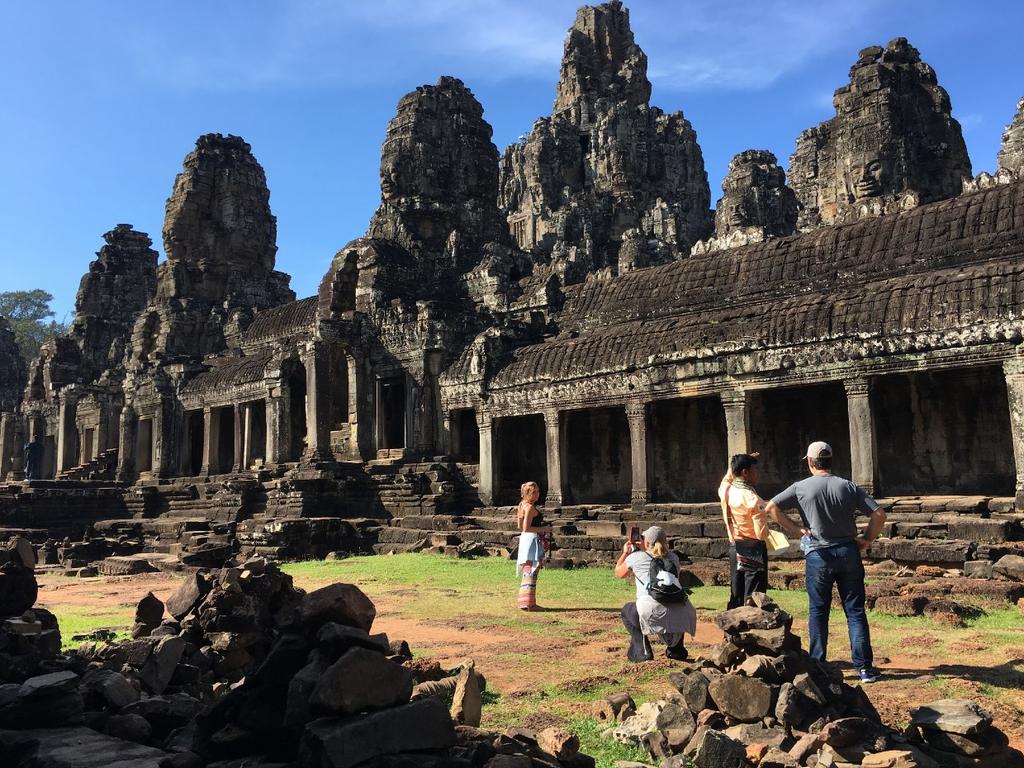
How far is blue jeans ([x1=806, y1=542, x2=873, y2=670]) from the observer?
5672 mm

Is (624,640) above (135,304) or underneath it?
underneath

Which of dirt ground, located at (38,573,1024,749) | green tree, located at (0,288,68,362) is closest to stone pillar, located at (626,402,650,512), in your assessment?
dirt ground, located at (38,573,1024,749)

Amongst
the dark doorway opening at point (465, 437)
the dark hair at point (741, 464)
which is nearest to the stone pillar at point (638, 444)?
the dark doorway opening at point (465, 437)

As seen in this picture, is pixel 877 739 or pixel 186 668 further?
pixel 186 668

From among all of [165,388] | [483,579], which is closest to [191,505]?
[165,388]

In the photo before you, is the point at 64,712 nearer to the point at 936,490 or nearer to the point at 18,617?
the point at 18,617

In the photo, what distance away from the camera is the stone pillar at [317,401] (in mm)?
22609

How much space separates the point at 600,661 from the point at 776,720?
246 cm

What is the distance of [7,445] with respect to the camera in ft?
141

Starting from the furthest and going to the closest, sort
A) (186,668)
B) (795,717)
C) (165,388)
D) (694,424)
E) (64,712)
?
(165,388) < (694,424) < (186,668) < (64,712) < (795,717)

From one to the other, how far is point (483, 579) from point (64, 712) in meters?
7.75

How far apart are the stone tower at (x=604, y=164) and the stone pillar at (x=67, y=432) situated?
24.4m

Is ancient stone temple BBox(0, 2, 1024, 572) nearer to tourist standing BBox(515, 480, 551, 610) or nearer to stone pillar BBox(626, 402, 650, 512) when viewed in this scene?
stone pillar BBox(626, 402, 650, 512)

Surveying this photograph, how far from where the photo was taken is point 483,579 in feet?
41.0
